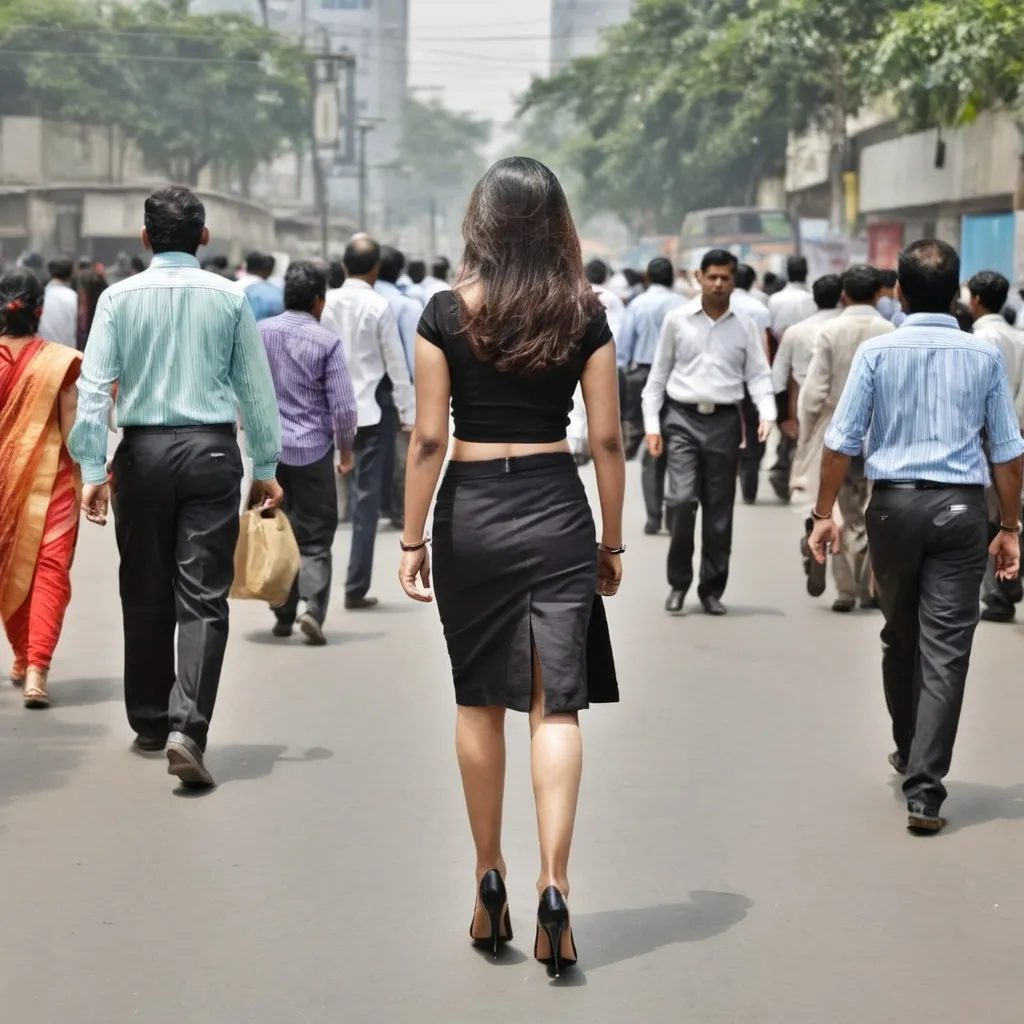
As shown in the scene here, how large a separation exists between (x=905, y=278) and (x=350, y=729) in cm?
258

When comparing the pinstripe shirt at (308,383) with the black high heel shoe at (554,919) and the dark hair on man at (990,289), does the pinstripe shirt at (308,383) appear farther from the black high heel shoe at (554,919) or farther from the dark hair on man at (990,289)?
the black high heel shoe at (554,919)

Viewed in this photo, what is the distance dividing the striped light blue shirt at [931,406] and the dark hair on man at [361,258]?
502cm

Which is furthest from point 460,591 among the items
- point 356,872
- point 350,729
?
point 350,729

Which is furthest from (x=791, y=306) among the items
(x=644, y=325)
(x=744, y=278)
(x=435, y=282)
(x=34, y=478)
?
(x=34, y=478)

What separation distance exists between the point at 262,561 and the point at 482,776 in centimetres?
335

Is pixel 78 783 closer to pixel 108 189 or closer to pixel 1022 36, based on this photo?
pixel 1022 36

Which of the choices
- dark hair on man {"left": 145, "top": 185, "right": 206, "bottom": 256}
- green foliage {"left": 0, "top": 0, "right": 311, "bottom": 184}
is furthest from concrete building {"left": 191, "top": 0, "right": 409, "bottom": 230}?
dark hair on man {"left": 145, "top": 185, "right": 206, "bottom": 256}

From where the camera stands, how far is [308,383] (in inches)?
374

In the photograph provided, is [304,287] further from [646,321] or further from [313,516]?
[646,321]

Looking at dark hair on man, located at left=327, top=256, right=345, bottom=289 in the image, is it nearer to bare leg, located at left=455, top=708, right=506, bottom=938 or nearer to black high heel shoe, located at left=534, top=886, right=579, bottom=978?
bare leg, located at left=455, top=708, right=506, bottom=938

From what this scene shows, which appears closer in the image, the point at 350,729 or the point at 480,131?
the point at 350,729

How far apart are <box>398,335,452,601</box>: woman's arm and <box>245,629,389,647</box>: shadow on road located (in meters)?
4.56

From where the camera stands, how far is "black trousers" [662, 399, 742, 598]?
10.4 metres

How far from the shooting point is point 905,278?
636 centimetres
